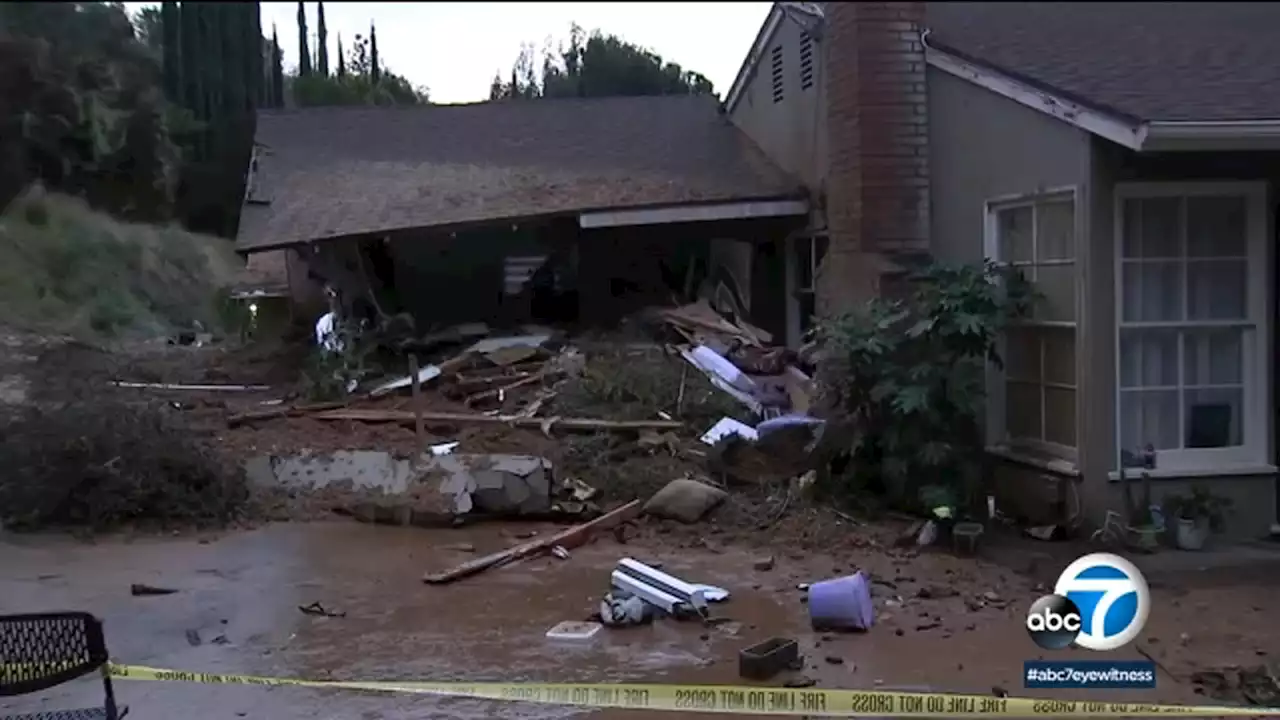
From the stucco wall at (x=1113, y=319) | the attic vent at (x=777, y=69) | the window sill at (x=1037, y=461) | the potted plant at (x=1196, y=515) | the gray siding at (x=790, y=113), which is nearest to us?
the potted plant at (x=1196, y=515)

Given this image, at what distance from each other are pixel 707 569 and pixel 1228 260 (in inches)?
174

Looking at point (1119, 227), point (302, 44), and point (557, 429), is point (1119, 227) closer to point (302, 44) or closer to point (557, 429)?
point (557, 429)

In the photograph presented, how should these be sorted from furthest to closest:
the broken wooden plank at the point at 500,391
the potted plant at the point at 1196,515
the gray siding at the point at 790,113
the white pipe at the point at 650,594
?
the gray siding at the point at 790,113 → the broken wooden plank at the point at 500,391 → the potted plant at the point at 1196,515 → the white pipe at the point at 650,594

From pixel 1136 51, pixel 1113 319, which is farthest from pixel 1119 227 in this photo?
pixel 1136 51

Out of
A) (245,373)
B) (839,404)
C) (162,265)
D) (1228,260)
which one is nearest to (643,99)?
(245,373)

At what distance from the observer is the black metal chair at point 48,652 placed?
15.9 ft

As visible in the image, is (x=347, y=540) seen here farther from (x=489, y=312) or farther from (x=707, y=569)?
(x=489, y=312)

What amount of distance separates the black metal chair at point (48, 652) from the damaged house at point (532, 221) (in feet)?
30.7

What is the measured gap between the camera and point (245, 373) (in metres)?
16.9

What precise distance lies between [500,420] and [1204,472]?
6023 mm

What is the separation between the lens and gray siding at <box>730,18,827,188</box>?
13.5 meters

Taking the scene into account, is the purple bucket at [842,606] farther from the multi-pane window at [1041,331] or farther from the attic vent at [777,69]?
the attic vent at [777,69]

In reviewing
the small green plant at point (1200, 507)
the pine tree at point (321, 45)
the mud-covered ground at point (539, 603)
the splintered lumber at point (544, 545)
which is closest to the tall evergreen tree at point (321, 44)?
the pine tree at point (321, 45)

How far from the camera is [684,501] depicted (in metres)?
9.93
